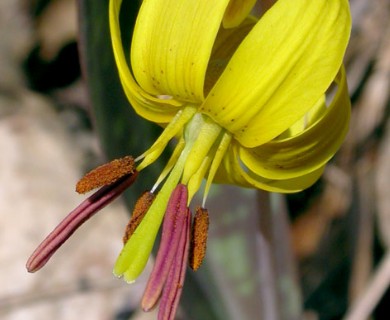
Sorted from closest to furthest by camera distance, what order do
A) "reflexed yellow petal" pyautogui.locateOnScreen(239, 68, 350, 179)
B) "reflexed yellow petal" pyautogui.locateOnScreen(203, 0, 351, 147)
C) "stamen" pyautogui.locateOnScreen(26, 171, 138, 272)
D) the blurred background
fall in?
"reflexed yellow petal" pyautogui.locateOnScreen(203, 0, 351, 147), "reflexed yellow petal" pyautogui.locateOnScreen(239, 68, 350, 179), "stamen" pyautogui.locateOnScreen(26, 171, 138, 272), the blurred background

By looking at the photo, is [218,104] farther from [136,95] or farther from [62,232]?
[62,232]

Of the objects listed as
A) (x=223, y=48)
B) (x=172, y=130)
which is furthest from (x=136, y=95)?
(x=223, y=48)

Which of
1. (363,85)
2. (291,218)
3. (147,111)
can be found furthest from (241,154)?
(363,85)

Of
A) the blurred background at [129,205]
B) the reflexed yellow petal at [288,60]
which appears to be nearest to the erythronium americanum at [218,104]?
the reflexed yellow petal at [288,60]

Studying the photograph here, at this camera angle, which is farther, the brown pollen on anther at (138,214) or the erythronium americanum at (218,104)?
the brown pollen on anther at (138,214)

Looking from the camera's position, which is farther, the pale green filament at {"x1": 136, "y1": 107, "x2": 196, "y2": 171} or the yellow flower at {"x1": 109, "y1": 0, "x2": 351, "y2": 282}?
the pale green filament at {"x1": 136, "y1": 107, "x2": 196, "y2": 171}

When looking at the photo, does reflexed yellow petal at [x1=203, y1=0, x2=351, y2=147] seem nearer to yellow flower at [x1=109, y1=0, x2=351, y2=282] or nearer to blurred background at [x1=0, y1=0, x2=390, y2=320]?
yellow flower at [x1=109, y1=0, x2=351, y2=282]

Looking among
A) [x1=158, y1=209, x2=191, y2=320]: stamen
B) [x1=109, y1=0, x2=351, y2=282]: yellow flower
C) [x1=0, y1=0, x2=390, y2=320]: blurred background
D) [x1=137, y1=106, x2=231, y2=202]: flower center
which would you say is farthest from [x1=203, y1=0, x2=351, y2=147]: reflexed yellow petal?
[x1=0, y1=0, x2=390, y2=320]: blurred background

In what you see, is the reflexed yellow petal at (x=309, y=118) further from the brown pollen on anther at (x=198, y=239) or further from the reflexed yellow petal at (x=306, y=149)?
the brown pollen on anther at (x=198, y=239)
